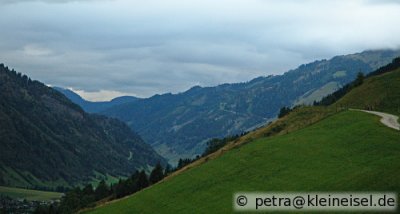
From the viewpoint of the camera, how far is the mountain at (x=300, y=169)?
60.0m

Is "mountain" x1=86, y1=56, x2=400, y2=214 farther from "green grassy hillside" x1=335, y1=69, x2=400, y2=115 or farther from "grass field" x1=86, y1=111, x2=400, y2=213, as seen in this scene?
"green grassy hillside" x1=335, y1=69, x2=400, y2=115

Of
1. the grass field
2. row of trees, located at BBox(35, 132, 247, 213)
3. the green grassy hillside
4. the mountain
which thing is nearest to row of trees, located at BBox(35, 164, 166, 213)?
row of trees, located at BBox(35, 132, 247, 213)

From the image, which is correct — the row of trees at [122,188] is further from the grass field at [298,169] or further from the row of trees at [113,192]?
the grass field at [298,169]

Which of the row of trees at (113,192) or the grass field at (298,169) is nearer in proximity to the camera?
the grass field at (298,169)

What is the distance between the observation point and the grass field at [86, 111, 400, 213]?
2371 inches

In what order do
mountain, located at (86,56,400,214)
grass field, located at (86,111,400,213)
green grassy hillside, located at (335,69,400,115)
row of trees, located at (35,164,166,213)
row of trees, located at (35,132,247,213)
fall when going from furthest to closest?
row of trees, located at (35,132,247,213)
row of trees, located at (35,164,166,213)
green grassy hillside, located at (335,69,400,115)
grass field, located at (86,111,400,213)
mountain, located at (86,56,400,214)

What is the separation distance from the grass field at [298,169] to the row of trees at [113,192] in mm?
39358

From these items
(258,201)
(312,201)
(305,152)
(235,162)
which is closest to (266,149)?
(235,162)

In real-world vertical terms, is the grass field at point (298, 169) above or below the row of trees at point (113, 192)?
above

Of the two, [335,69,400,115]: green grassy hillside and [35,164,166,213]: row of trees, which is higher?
[335,69,400,115]: green grassy hillside

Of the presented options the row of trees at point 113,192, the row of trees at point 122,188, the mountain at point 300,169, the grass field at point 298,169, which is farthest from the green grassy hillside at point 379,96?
the row of trees at point 113,192

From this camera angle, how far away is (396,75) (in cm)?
16200

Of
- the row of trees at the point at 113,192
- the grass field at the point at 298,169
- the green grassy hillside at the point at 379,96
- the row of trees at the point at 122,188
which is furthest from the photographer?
the row of trees at the point at 122,188

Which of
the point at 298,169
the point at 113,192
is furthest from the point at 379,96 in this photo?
the point at 113,192
